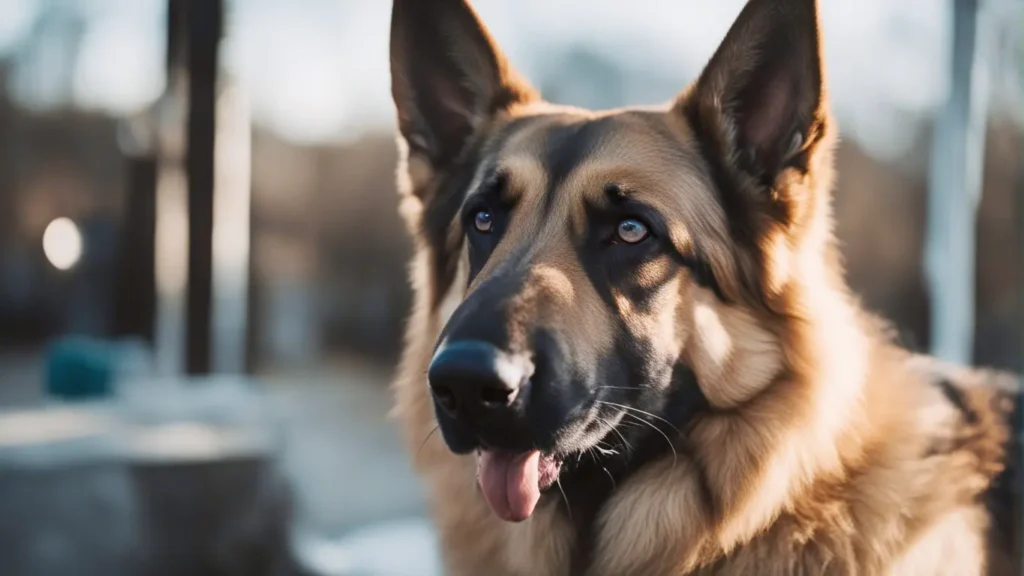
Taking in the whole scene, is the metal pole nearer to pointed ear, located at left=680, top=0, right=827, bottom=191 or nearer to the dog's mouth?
pointed ear, located at left=680, top=0, right=827, bottom=191

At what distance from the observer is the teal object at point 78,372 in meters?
4.51

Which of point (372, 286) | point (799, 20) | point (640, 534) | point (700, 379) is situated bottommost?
point (372, 286)

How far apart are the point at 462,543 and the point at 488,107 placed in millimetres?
1264

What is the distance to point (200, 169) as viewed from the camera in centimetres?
470

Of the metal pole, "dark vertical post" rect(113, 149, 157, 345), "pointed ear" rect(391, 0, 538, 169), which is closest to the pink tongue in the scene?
"pointed ear" rect(391, 0, 538, 169)

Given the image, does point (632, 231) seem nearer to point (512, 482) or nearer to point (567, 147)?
point (567, 147)

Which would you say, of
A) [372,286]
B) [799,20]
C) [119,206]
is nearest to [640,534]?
[799,20]

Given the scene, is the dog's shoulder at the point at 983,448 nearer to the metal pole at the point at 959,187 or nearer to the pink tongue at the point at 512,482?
the pink tongue at the point at 512,482

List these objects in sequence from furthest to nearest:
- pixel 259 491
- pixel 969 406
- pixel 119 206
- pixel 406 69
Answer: pixel 119 206 → pixel 259 491 → pixel 406 69 → pixel 969 406

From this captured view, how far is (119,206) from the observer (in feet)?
18.9

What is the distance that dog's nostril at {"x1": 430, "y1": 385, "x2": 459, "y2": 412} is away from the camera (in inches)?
66.4

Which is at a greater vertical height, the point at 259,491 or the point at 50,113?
the point at 50,113

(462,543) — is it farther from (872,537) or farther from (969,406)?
(969,406)

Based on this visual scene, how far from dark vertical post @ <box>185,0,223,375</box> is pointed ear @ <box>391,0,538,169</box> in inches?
97.8
